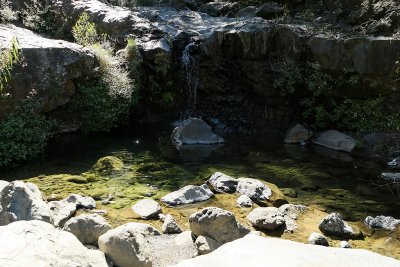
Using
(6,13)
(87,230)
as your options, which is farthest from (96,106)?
(87,230)

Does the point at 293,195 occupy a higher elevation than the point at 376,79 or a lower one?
lower

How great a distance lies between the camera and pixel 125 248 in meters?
5.72

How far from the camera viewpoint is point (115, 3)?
21.4m

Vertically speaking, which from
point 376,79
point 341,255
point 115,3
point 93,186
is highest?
point 115,3

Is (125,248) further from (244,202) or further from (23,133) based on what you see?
(23,133)

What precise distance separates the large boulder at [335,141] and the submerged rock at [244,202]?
5720 mm

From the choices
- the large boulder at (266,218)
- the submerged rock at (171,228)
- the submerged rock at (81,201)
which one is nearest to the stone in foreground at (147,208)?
the submerged rock at (171,228)

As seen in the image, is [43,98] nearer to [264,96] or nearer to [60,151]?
[60,151]

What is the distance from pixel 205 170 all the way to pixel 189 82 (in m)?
5.76

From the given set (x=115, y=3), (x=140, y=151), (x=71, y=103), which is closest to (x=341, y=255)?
(x=140, y=151)

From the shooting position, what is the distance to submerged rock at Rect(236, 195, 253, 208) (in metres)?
8.66

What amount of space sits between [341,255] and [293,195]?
520 cm

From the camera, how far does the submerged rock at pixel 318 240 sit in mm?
7145

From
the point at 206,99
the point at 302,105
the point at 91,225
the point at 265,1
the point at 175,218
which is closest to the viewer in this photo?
the point at 91,225
